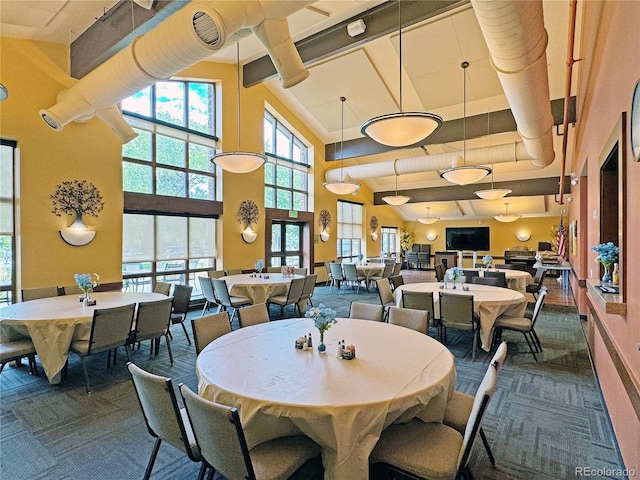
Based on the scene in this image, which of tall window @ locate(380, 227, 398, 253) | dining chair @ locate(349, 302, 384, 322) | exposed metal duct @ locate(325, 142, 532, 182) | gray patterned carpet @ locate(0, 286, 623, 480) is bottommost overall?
gray patterned carpet @ locate(0, 286, 623, 480)

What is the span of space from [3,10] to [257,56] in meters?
3.78

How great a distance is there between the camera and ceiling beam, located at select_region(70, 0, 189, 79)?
11.9 feet

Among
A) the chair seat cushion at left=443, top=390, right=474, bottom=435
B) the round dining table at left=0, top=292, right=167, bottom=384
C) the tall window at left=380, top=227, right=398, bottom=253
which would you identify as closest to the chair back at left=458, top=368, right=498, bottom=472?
the chair seat cushion at left=443, top=390, right=474, bottom=435

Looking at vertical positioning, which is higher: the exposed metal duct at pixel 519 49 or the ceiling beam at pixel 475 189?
the ceiling beam at pixel 475 189

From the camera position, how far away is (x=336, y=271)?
31.1 ft

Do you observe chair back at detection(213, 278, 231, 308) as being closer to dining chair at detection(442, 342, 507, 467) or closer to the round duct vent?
the round duct vent

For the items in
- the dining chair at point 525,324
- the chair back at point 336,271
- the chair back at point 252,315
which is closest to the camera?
the chair back at point 252,315

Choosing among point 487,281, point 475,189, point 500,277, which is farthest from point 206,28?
point 475,189

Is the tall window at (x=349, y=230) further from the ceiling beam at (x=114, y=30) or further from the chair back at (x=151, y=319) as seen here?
the chair back at (x=151, y=319)

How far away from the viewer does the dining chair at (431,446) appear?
5.10 feet

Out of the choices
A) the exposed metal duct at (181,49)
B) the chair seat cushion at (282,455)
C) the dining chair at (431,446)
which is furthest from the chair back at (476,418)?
the exposed metal duct at (181,49)

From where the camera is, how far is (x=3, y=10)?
398 cm

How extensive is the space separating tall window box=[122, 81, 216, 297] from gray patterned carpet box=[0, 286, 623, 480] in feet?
8.72

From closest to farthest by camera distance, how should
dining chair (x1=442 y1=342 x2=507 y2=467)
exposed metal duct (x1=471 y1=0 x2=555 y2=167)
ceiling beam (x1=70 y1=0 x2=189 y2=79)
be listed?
dining chair (x1=442 y1=342 x2=507 y2=467) < exposed metal duct (x1=471 y1=0 x2=555 y2=167) < ceiling beam (x1=70 y1=0 x2=189 y2=79)
